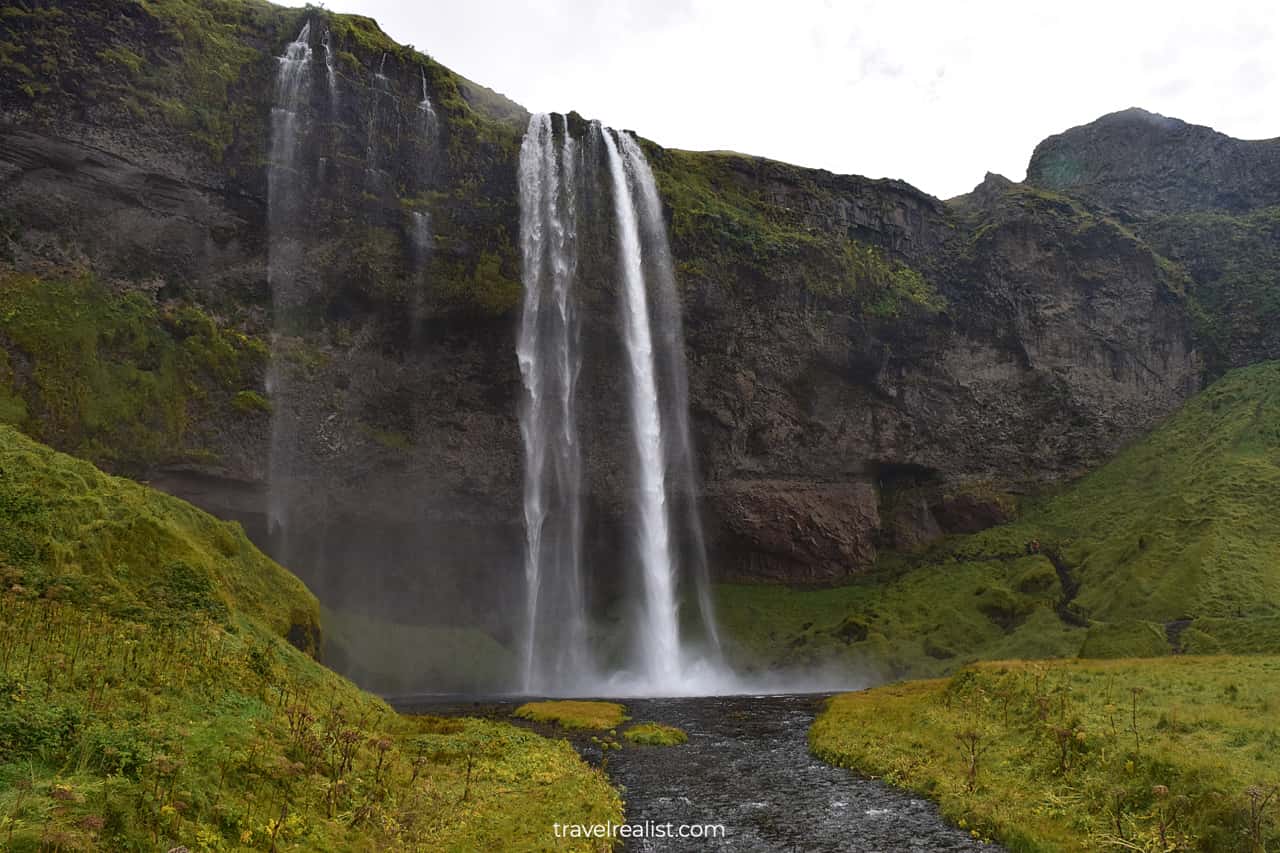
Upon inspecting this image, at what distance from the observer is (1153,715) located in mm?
18500

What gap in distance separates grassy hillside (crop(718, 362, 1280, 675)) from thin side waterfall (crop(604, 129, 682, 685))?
28.7 feet

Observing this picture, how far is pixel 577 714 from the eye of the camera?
33.5m

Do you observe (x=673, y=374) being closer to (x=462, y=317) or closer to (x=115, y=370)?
(x=462, y=317)

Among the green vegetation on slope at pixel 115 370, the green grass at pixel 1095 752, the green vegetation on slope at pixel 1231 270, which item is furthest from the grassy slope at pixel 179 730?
the green vegetation on slope at pixel 1231 270

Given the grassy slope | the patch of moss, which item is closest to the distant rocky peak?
the patch of moss

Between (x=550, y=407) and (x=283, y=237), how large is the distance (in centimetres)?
2163

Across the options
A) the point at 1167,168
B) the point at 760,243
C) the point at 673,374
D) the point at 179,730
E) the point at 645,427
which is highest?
the point at 1167,168

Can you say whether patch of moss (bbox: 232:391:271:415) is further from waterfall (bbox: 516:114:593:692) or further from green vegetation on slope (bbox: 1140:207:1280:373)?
green vegetation on slope (bbox: 1140:207:1280:373)

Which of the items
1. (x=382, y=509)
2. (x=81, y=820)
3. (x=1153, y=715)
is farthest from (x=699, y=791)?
(x=382, y=509)

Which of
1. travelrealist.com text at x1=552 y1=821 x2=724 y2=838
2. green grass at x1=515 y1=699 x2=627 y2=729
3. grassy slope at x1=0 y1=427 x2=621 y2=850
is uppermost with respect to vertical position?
grassy slope at x1=0 y1=427 x2=621 y2=850

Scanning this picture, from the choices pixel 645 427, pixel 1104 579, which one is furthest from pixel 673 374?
pixel 1104 579

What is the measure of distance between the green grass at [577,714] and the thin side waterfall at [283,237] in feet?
79.4

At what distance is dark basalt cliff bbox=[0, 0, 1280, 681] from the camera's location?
4459 centimetres

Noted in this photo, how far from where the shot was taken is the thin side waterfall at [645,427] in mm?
57875
